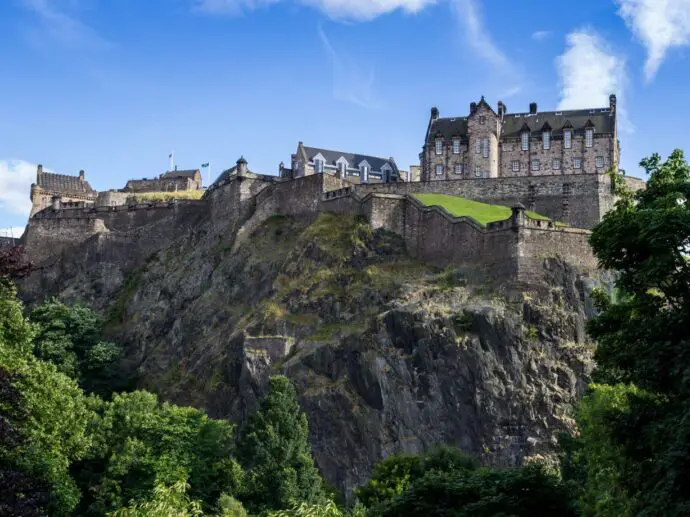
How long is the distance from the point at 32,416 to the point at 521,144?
56609 millimetres

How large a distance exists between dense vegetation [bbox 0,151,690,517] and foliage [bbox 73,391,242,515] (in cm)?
8

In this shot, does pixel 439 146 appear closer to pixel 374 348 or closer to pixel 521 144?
pixel 521 144

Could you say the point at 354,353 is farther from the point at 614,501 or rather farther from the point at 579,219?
the point at 614,501

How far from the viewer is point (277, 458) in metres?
51.8

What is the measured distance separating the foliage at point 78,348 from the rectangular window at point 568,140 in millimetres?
39564

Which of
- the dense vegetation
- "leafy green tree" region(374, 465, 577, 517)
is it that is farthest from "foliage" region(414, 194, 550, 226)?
"leafy green tree" region(374, 465, 577, 517)

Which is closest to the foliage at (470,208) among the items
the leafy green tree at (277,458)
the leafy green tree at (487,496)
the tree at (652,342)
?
the leafy green tree at (277,458)

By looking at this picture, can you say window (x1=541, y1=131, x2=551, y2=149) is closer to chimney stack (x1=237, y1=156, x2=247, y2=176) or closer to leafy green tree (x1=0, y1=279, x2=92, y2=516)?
chimney stack (x1=237, y1=156, x2=247, y2=176)

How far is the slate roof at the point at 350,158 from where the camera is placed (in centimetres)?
9862

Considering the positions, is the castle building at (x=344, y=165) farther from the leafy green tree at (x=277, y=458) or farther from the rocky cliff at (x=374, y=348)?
the leafy green tree at (x=277, y=458)

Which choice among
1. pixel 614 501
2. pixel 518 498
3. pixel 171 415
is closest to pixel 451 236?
pixel 171 415

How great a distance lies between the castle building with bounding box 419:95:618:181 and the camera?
83.9m

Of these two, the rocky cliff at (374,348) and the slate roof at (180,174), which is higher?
the slate roof at (180,174)

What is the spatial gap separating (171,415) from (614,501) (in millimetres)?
30431
